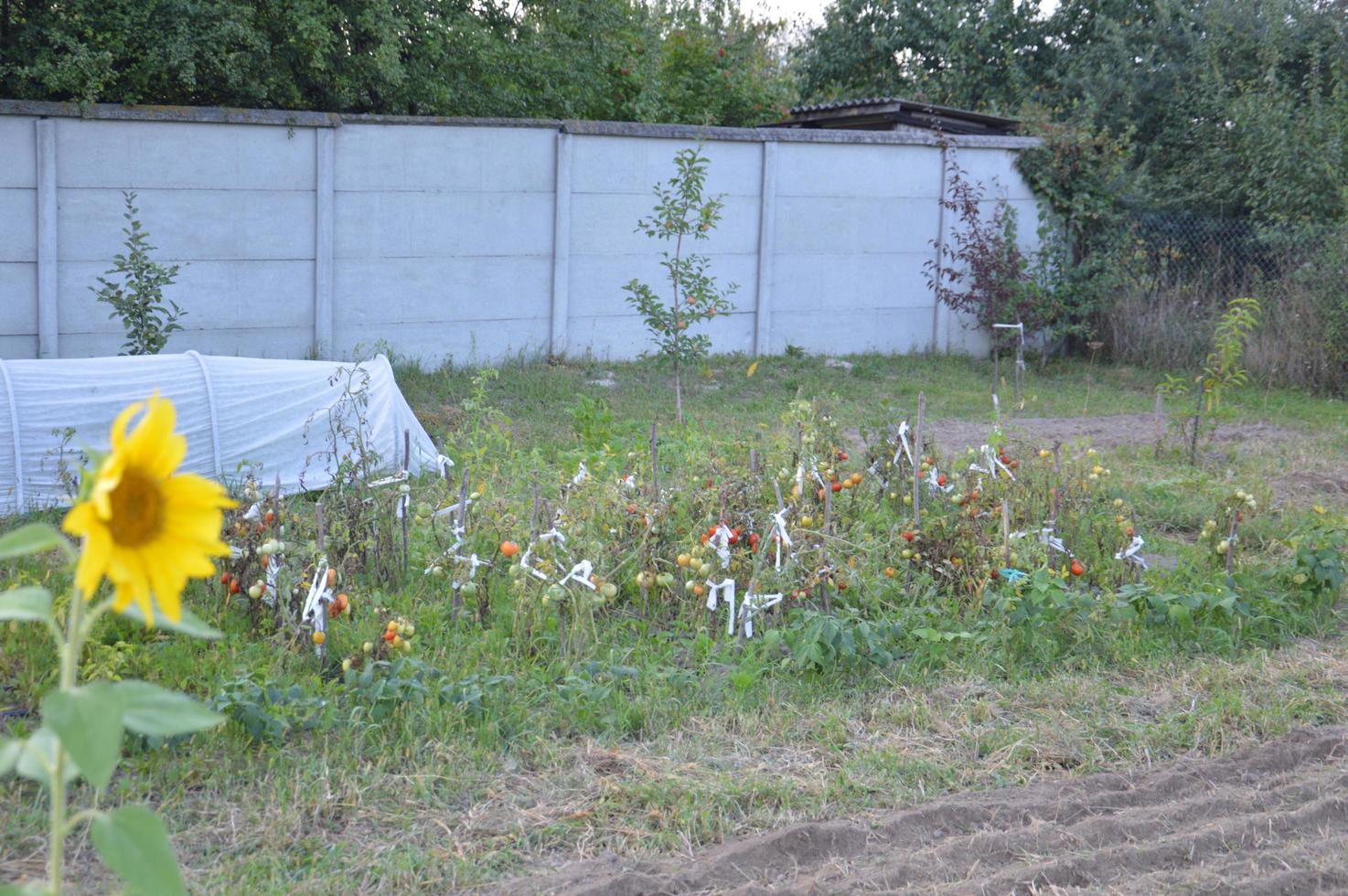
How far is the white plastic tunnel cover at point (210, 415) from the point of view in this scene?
5.91 meters

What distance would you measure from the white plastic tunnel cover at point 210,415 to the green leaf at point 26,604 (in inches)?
166

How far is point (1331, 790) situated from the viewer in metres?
3.54

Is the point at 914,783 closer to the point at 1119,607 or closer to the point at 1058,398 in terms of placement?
the point at 1119,607

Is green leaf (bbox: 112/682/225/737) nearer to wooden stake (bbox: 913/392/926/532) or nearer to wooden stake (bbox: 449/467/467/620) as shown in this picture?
wooden stake (bbox: 449/467/467/620)

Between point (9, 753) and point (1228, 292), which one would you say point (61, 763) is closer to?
point (9, 753)

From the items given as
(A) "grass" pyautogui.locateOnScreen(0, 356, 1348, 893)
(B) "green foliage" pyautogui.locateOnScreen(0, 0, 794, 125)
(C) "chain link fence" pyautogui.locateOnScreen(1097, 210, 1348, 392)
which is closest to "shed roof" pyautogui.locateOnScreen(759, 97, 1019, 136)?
(C) "chain link fence" pyautogui.locateOnScreen(1097, 210, 1348, 392)

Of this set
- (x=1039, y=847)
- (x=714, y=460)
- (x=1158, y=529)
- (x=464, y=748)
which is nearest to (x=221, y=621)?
(x=464, y=748)

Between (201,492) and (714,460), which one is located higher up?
(201,492)

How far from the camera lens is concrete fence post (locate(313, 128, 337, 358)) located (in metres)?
9.84

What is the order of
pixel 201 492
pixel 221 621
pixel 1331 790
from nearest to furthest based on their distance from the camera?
pixel 201 492 → pixel 1331 790 → pixel 221 621

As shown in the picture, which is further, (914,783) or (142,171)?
(142,171)

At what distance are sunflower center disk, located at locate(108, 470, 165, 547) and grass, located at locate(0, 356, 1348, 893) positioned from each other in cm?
175

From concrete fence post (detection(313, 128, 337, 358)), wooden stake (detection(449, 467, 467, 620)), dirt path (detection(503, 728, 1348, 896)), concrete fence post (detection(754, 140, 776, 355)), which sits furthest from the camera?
concrete fence post (detection(754, 140, 776, 355))

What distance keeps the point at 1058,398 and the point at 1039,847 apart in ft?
26.3
